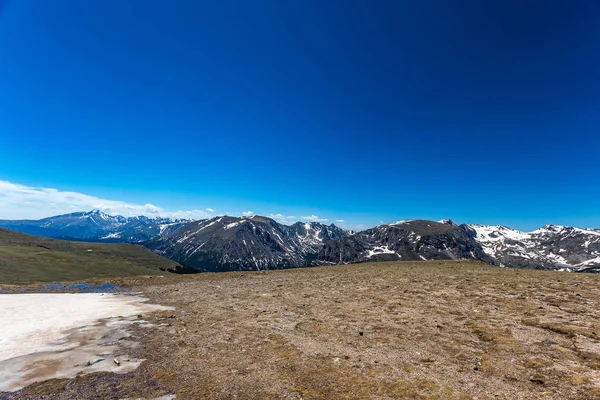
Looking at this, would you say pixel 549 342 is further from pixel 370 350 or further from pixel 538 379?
pixel 370 350

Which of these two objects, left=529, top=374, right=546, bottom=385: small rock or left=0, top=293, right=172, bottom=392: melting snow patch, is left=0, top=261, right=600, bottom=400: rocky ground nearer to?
left=529, top=374, right=546, bottom=385: small rock

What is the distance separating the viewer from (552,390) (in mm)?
7633

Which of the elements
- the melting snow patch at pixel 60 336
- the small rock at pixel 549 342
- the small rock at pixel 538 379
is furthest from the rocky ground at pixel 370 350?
the melting snow patch at pixel 60 336

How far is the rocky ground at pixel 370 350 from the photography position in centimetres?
805

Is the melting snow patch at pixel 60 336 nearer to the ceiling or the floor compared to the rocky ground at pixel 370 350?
nearer to the floor

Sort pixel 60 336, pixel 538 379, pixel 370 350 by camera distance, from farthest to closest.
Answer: pixel 60 336, pixel 370 350, pixel 538 379

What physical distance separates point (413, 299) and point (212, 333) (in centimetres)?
1301

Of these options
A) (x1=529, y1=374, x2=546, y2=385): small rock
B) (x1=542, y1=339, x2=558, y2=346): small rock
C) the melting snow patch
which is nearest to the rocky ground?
(x1=529, y1=374, x2=546, y2=385): small rock

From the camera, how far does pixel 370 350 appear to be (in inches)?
430

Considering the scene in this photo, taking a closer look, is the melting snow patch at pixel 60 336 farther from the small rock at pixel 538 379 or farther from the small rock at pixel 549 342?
the small rock at pixel 549 342

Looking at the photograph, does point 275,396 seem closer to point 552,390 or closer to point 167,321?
point 552,390

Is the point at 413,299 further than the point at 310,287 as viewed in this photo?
No

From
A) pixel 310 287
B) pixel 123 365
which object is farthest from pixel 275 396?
pixel 310 287

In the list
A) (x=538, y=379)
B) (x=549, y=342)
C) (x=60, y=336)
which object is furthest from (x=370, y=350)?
(x=60, y=336)
